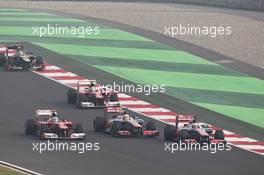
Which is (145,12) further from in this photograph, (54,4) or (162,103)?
(162,103)

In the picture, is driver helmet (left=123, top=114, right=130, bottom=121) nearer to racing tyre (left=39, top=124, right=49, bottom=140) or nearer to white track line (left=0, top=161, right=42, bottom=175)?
racing tyre (left=39, top=124, right=49, bottom=140)

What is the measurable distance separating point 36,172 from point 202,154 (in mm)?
6250

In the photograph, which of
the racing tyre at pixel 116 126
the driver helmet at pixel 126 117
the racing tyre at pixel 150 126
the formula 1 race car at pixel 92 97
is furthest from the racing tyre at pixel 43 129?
the formula 1 race car at pixel 92 97

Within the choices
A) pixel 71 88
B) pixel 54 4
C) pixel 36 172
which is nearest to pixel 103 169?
pixel 36 172

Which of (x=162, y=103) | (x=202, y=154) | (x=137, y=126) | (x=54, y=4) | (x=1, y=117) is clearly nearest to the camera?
(x=202, y=154)

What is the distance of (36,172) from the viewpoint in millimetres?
34312

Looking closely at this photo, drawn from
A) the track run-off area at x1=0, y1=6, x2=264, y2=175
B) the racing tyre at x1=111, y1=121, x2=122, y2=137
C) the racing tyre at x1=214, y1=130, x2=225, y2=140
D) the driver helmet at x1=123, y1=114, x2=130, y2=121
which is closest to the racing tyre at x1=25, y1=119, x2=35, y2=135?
the track run-off area at x1=0, y1=6, x2=264, y2=175

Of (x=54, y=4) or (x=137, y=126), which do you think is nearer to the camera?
(x=137, y=126)

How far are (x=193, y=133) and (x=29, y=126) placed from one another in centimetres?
574

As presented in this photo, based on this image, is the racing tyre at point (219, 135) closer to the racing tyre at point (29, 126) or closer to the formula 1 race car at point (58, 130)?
the formula 1 race car at point (58, 130)

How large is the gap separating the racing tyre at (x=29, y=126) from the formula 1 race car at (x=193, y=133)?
4.63 m

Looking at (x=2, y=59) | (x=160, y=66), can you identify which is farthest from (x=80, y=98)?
(x=160, y=66)

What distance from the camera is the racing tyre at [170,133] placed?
39.6 meters

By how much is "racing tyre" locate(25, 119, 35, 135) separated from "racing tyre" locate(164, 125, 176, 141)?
463 cm
